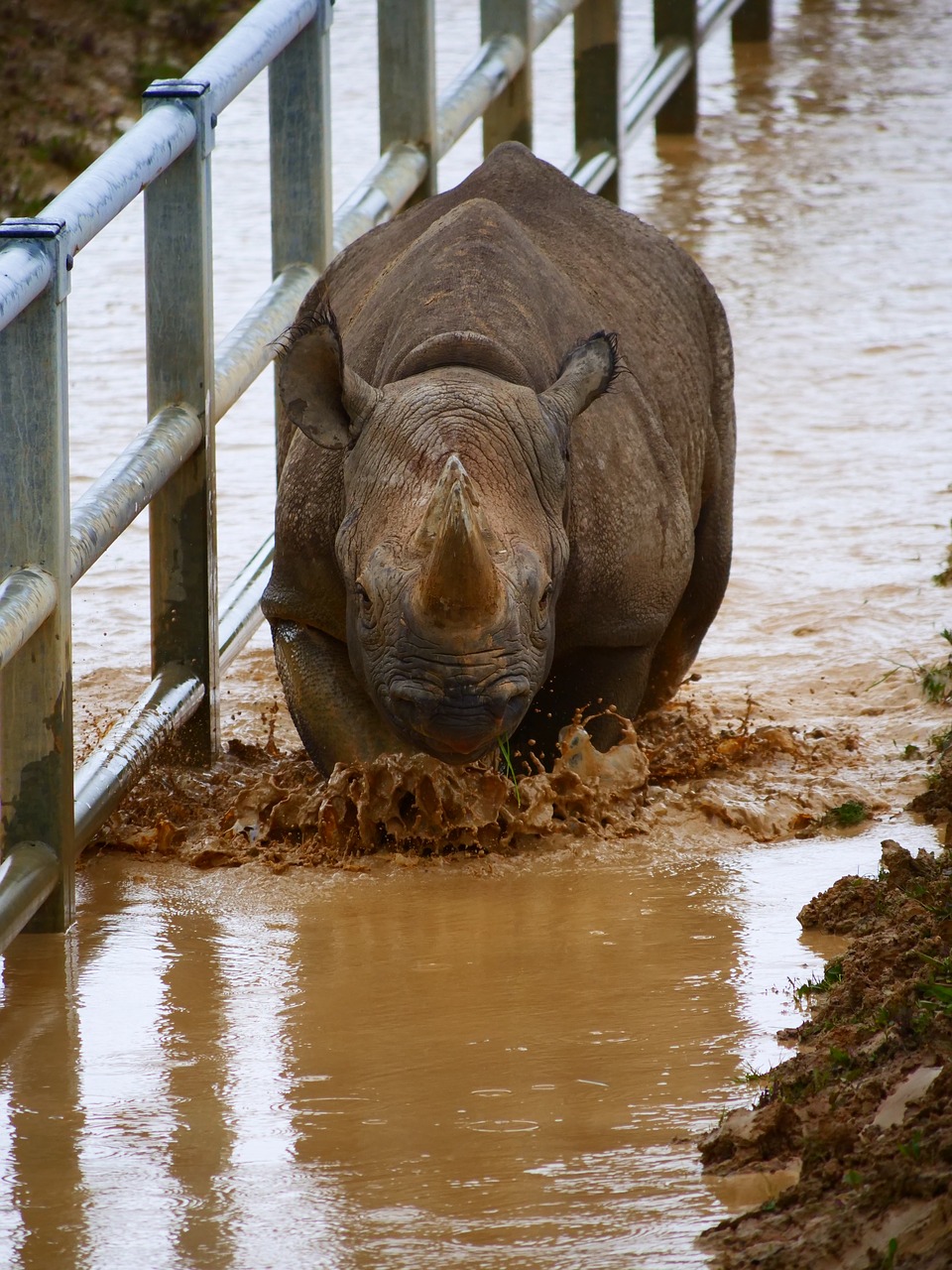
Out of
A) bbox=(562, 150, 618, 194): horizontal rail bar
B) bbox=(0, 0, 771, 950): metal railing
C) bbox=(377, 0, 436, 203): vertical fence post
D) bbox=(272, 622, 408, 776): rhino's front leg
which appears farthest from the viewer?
bbox=(562, 150, 618, 194): horizontal rail bar

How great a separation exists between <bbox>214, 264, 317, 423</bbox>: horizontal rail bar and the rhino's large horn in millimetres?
1554

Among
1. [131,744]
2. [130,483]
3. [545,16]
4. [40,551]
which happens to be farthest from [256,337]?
[545,16]

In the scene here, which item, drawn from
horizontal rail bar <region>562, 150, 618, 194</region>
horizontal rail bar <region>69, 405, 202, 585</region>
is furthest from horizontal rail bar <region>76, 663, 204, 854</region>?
horizontal rail bar <region>562, 150, 618, 194</region>

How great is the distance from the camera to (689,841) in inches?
233

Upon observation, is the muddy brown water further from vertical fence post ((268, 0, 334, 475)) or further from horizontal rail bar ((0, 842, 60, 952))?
vertical fence post ((268, 0, 334, 475))

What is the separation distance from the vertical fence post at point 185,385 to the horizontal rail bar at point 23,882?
135 cm

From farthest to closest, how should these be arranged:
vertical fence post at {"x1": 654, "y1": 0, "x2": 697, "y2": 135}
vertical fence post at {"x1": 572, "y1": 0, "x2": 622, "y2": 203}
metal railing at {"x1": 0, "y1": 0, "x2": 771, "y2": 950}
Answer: vertical fence post at {"x1": 654, "y1": 0, "x2": 697, "y2": 135}, vertical fence post at {"x1": 572, "y1": 0, "x2": 622, "y2": 203}, metal railing at {"x1": 0, "y1": 0, "x2": 771, "y2": 950}

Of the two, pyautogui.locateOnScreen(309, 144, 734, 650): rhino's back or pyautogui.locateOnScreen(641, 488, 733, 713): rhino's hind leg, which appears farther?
pyautogui.locateOnScreen(641, 488, 733, 713): rhino's hind leg

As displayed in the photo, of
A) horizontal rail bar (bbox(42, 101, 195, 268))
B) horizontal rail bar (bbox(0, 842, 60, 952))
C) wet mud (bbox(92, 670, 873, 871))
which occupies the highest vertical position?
horizontal rail bar (bbox(42, 101, 195, 268))

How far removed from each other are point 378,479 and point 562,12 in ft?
18.9

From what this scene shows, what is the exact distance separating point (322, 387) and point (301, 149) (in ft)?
6.67

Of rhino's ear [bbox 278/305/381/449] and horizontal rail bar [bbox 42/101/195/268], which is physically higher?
horizontal rail bar [bbox 42/101/195/268]

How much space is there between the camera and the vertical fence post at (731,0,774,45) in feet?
55.2

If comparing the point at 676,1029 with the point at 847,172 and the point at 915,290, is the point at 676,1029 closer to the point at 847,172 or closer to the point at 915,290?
the point at 915,290
